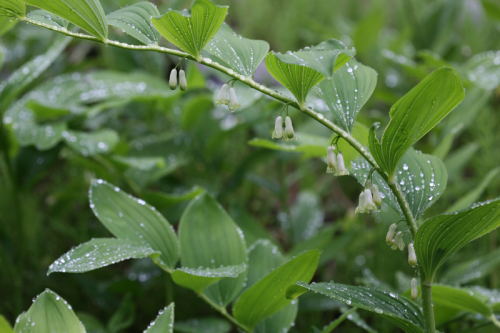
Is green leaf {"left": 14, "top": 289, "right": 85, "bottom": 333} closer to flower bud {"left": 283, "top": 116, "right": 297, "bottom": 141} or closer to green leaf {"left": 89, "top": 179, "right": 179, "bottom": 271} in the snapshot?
green leaf {"left": 89, "top": 179, "right": 179, "bottom": 271}

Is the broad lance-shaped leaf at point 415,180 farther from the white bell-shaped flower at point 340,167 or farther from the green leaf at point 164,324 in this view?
the green leaf at point 164,324

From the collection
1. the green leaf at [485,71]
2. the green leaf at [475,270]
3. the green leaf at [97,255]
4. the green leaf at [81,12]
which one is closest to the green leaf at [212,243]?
the green leaf at [97,255]

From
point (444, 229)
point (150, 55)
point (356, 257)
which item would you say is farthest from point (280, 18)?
point (444, 229)

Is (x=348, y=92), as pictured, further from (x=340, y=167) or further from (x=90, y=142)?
(x=90, y=142)

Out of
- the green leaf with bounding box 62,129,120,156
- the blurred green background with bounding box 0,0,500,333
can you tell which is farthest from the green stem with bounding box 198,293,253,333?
the green leaf with bounding box 62,129,120,156

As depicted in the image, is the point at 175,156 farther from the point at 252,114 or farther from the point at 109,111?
the point at 109,111

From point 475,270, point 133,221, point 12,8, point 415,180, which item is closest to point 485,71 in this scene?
point 475,270

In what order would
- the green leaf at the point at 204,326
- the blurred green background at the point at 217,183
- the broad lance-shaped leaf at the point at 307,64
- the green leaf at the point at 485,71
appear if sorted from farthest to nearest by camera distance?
the green leaf at the point at 485,71 < the blurred green background at the point at 217,183 < the green leaf at the point at 204,326 < the broad lance-shaped leaf at the point at 307,64
